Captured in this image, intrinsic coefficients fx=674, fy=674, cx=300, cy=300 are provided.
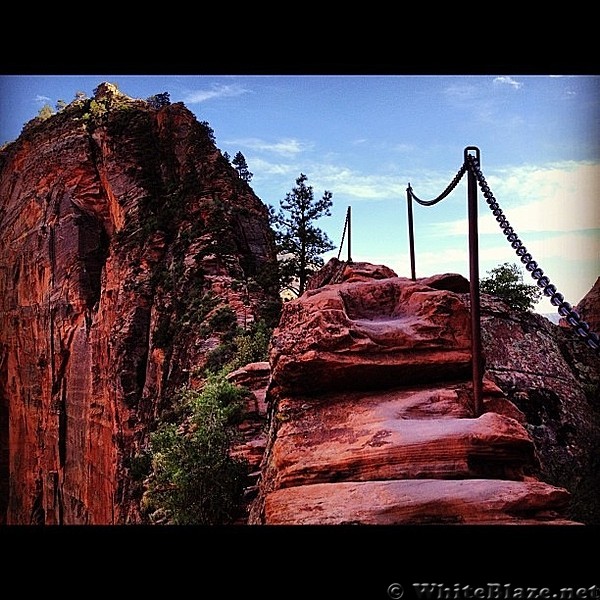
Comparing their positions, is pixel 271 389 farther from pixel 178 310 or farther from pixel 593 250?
pixel 178 310

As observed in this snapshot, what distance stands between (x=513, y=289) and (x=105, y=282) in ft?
45.1

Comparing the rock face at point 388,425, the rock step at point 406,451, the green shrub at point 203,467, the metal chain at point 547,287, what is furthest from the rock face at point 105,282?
the metal chain at point 547,287

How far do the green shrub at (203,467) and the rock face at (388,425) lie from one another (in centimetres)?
145

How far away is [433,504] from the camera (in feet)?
16.0

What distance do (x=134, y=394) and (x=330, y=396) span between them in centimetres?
1239

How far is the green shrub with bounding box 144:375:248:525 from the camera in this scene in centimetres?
770

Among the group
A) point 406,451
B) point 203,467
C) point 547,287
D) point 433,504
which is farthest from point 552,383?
point 203,467

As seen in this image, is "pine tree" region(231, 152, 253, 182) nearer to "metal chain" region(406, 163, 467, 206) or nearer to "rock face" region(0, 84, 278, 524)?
"rock face" region(0, 84, 278, 524)

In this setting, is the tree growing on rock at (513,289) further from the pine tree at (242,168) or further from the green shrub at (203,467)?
the pine tree at (242,168)

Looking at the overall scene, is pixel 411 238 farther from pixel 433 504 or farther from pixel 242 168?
pixel 242 168

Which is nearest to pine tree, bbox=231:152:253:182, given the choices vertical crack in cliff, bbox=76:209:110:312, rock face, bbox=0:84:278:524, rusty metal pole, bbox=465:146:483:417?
rock face, bbox=0:84:278:524

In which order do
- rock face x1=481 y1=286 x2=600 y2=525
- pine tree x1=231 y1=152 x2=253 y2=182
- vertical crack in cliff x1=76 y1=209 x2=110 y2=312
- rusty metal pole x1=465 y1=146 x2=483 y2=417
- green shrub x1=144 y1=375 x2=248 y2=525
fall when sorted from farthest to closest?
vertical crack in cliff x1=76 y1=209 x2=110 y2=312, pine tree x1=231 y1=152 x2=253 y2=182, green shrub x1=144 y1=375 x2=248 y2=525, rock face x1=481 y1=286 x2=600 y2=525, rusty metal pole x1=465 y1=146 x2=483 y2=417

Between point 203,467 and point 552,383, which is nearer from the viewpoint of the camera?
point 203,467

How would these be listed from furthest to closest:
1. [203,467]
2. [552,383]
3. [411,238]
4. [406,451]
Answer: [552,383], [203,467], [411,238], [406,451]
